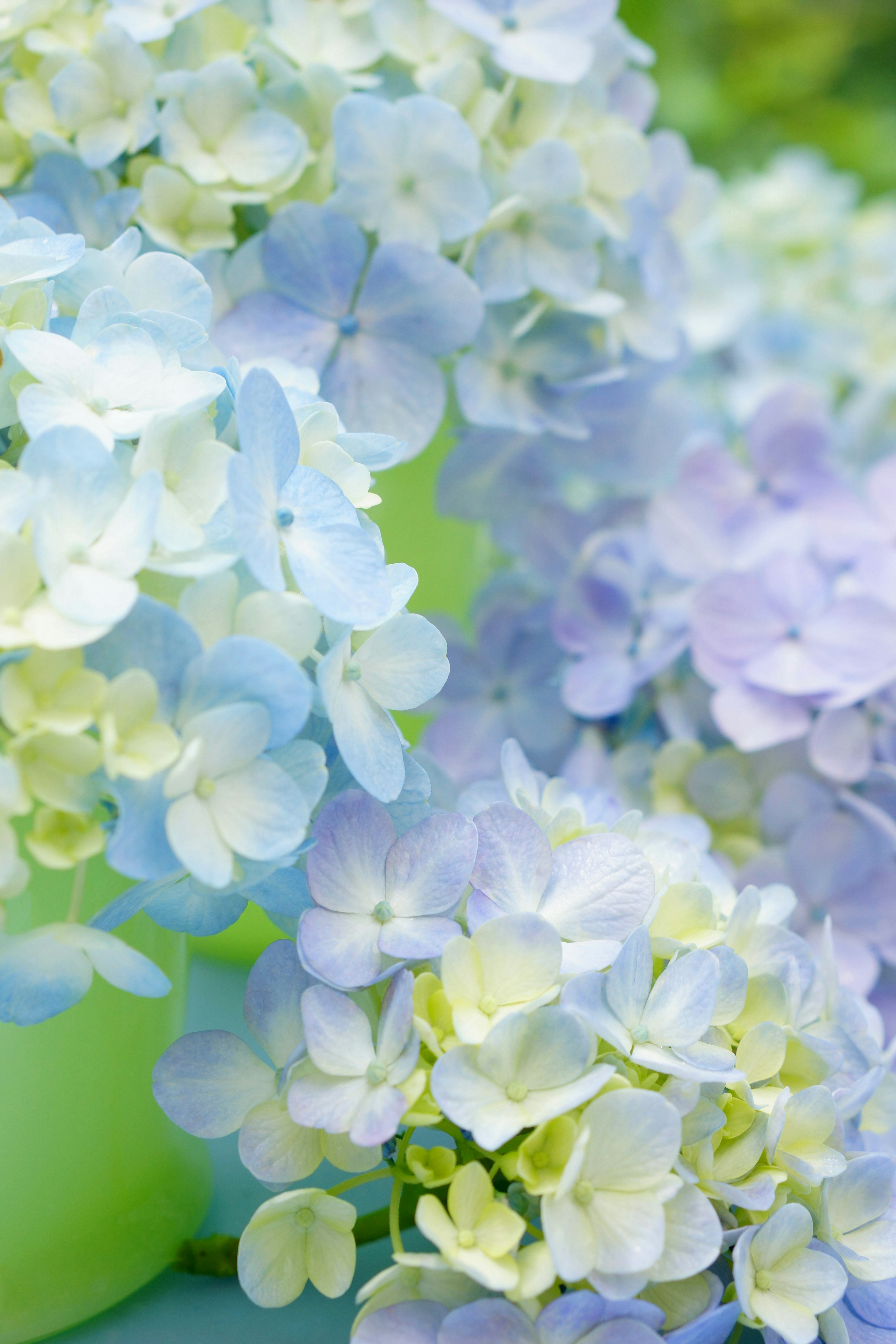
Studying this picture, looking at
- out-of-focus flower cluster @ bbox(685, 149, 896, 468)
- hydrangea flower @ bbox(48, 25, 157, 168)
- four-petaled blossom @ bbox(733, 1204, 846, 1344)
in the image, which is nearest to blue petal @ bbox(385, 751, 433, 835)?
four-petaled blossom @ bbox(733, 1204, 846, 1344)

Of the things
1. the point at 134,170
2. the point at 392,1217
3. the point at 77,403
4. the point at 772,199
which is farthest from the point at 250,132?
the point at 772,199

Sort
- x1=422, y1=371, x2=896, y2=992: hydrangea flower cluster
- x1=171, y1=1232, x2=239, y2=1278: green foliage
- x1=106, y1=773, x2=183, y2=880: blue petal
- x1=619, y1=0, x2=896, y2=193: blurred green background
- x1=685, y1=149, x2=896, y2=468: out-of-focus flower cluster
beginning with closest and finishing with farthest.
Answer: x1=106, y1=773, x2=183, y2=880: blue petal, x1=171, y1=1232, x2=239, y2=1278: green foliage, x1=422, y1=371, x2=896, y2=992: hydrangea flower cluster, x1=685, y1=149, x2=896, y2=468: out-of-focus flower cluster, x1=619, y1=0, x2=896, y2=193: blurred green background

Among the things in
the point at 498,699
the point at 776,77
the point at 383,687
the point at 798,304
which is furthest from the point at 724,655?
the point at 776,77

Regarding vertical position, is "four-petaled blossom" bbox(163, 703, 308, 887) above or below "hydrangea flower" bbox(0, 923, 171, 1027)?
above

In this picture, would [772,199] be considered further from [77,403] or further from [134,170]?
[77,403]

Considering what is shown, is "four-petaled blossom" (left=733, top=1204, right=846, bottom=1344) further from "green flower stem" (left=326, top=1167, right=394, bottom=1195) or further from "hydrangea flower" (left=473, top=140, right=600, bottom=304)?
"hydrangea flower" (left=473, top=140, right=600, bottom=304)

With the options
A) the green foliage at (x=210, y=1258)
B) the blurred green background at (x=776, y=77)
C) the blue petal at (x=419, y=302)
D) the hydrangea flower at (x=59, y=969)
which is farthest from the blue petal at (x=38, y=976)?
the blurred green background at (x=776, y=77)
